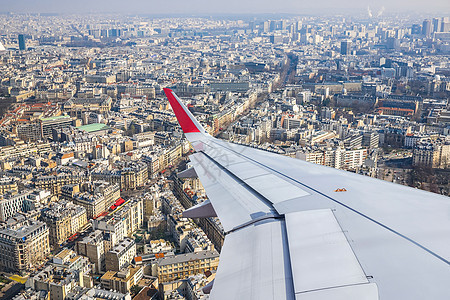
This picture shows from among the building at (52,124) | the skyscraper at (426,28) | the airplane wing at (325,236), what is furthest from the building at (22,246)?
the skyscraper at (426,28)

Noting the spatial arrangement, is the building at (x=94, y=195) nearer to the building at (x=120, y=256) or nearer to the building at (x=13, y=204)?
the building at (x=13, y=204)

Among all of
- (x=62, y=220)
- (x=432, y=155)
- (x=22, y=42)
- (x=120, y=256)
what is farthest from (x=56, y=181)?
(x=22, y=42)

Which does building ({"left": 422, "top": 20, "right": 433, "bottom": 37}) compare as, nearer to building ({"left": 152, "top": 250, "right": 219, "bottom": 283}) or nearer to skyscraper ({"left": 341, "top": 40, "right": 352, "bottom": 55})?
skyscraper ({"left": 341, "top": 40, "right": 352, "bottom": 55})

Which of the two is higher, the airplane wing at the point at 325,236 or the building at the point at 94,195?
the airplane wing at the point at 325,236

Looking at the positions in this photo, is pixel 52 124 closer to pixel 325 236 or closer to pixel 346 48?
pixel 325 236

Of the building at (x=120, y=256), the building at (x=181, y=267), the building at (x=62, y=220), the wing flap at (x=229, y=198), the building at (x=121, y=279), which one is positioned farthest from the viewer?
the building at (x=62, y=220)
